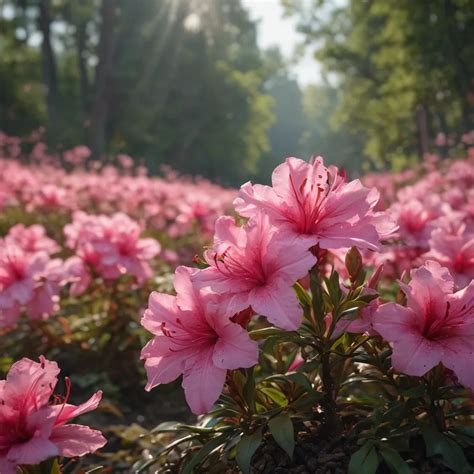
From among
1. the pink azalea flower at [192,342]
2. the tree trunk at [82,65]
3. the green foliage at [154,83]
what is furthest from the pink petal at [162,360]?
the tree trunk at [82,65]

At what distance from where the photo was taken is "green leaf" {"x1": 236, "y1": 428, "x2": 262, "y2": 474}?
1495 mm

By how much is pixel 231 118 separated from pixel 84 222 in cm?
3259

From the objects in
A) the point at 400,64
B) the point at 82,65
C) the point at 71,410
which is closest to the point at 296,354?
the point at 71,410

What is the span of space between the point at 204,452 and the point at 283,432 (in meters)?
0.26

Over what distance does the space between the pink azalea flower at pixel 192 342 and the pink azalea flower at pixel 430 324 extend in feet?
1.19

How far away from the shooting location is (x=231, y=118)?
1387 inches

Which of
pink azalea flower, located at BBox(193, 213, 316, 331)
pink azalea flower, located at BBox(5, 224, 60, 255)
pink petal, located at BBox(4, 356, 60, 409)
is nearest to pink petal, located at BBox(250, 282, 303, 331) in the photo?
pink azalea flower, located at BBox(193, 213, 316, 331)

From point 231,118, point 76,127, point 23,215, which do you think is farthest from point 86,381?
point 231,118

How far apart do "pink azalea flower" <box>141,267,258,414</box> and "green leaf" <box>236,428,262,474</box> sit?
0.23 meters

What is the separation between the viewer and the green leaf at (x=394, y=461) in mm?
1476

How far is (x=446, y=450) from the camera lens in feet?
5.08

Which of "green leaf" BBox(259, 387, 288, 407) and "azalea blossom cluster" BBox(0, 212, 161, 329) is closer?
"green leaf" BBox(259, 387, 288, 407)

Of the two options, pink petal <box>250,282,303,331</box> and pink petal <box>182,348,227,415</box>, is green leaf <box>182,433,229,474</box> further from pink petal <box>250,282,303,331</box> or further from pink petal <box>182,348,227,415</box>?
pink petal <box>250,282,303,331</box>

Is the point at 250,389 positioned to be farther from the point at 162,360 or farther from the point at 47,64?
the point at 47,64
